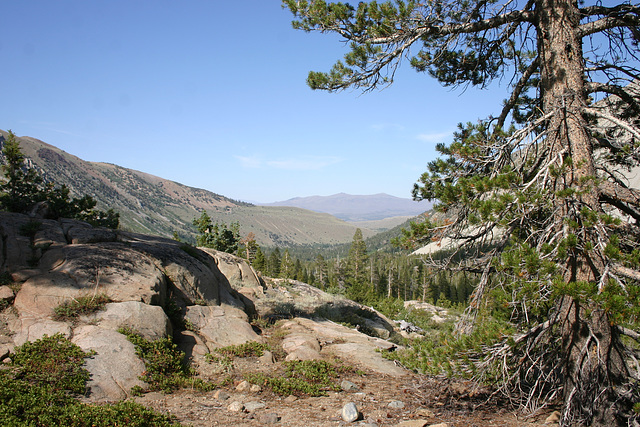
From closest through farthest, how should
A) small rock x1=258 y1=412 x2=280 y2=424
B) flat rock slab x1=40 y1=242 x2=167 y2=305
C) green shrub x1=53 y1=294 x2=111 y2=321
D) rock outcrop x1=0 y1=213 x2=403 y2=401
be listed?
small rock x1=258 y1=412 x2=280 y2=424
rock outcrop x1=0 y1=213 x2=403 y2=401
green shrub x1=53 y1=294 x2=111 y2=321
flat rock slab x1=40 y1=242 x2=167 y2=305

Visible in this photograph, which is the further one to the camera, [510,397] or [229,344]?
[229,344]

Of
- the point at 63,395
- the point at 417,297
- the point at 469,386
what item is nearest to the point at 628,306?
the point at 469,386

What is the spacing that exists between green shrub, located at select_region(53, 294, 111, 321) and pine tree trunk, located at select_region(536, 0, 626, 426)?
989 centimetres

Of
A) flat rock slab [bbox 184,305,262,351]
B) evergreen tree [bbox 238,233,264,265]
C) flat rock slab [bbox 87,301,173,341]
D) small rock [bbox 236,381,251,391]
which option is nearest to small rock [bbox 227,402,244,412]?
small rock [bbox 236,381,251,391]

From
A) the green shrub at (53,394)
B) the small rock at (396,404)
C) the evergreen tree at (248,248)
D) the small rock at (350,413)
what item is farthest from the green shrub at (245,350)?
the evergreen tree at (248,248)

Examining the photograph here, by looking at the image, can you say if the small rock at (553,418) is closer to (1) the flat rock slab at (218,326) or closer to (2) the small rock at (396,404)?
(2) the small rock at (396,404)

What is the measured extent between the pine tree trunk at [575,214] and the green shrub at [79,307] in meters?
9.89

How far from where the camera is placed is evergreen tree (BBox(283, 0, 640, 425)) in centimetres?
562

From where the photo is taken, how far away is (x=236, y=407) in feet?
22.8

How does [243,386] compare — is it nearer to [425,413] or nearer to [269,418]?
[269,418]

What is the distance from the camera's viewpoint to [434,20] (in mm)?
7852

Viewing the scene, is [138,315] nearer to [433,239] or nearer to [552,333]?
[433,239]

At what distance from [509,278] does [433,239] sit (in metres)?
1.53

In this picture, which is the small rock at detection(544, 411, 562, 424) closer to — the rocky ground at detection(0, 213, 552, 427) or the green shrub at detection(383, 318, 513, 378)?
the rocky ground at detection(0, 213, 552, 427)
